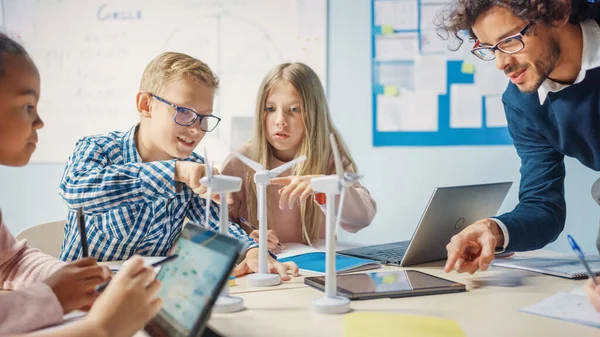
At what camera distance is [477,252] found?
4.22 feet

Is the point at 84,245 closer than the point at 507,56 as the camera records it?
Yes

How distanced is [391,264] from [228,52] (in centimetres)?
200

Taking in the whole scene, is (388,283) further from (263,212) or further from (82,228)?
(82,228)

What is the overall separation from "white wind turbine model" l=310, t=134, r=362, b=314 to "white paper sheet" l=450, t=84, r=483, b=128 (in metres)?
1.99

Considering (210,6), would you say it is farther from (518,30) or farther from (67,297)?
(67,297)

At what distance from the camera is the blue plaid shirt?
1.46m

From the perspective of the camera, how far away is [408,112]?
2.88 metres

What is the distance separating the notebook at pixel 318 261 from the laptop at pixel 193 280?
50 cm

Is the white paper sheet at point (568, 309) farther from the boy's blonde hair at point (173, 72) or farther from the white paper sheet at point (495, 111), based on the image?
the white paper sheet at point (495, 111)

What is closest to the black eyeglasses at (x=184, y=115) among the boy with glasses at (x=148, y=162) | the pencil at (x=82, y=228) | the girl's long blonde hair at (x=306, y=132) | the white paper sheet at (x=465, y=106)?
the boy with glasses at (x=148, y=162)

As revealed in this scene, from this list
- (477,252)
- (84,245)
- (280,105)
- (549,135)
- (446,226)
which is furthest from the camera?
(280,105)

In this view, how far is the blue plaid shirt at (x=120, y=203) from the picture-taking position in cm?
146

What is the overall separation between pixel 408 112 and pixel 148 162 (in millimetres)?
1667

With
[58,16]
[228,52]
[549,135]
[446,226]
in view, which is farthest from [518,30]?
[58,16]
